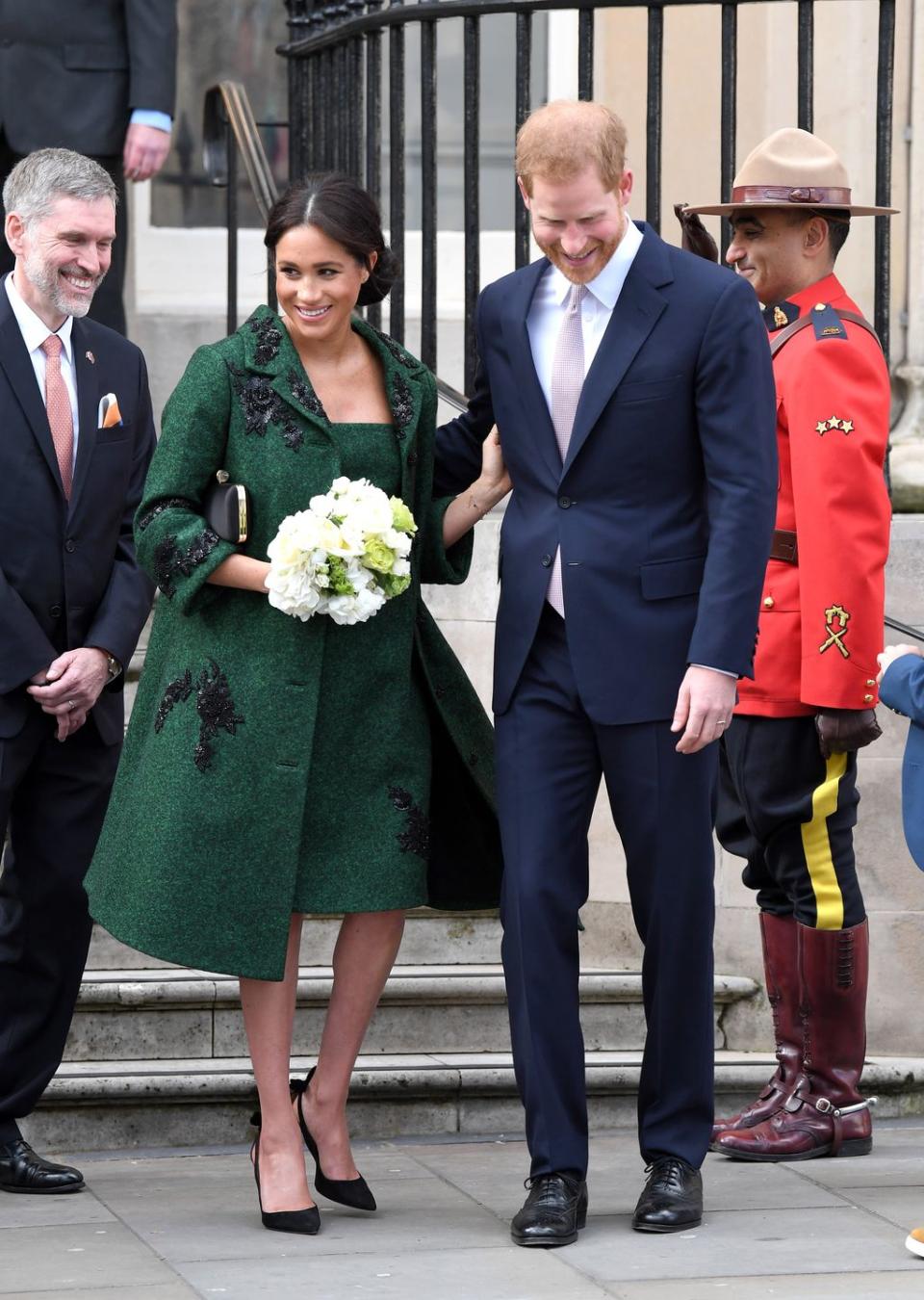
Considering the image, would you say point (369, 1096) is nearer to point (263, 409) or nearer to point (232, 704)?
point (232, 704)

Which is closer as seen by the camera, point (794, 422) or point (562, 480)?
point (562, 480)

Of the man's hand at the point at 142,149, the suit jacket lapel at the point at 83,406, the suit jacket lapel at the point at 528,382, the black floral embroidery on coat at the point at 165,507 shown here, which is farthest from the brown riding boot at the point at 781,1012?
the man's hand at the point at 142,149

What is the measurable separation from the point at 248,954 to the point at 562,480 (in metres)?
1.00

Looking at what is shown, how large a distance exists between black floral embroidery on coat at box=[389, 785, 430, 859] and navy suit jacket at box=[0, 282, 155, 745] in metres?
0.64

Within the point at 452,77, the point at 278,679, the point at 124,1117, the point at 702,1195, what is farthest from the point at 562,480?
the point at 452,77

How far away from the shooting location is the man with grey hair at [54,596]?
4.56 metres

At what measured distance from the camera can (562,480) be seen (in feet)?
14.2

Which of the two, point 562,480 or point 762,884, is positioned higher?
point 562,480

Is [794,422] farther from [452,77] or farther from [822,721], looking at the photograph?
[452,77]

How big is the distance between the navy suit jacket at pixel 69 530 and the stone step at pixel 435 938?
1.08m

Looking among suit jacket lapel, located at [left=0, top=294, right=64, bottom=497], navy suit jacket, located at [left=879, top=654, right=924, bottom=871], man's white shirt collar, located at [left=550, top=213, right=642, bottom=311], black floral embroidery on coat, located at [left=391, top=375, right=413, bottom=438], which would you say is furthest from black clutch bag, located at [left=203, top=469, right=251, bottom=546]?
navy suit jacket, located at [left=879, top=654, right=924, bottom=871]

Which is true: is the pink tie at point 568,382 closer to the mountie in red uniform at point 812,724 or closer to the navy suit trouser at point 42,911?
the mountie in red uniform at point 812,724

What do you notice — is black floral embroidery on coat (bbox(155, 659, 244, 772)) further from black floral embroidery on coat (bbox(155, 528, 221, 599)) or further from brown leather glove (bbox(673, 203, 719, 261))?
brown leather glove (bbox(673, 203, 719, 261))

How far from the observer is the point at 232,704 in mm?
4309
